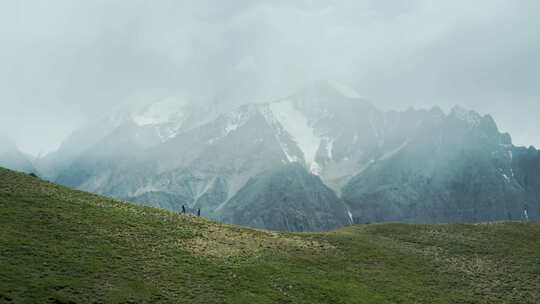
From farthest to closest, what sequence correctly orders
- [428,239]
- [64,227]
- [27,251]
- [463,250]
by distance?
1. [428,239]
2. [463,250]
3. [64,227]
4. [27,251]

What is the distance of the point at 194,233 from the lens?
71500 millimetres

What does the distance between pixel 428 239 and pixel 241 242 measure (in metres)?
36.6

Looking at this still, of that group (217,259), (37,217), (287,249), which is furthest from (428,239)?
(37,217)

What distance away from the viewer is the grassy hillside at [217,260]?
1869 inches

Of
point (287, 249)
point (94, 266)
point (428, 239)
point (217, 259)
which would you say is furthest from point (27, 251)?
point (428, 239)

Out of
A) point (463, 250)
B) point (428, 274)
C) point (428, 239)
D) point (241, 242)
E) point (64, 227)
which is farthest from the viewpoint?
point (428, 239)

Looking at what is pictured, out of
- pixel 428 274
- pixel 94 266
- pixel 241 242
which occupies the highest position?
pixel 241 242

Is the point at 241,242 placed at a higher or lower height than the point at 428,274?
higher

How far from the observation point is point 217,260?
6106 centimetres

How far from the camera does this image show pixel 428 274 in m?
66.2

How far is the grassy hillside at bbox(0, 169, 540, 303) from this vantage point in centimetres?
4747

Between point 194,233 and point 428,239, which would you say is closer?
point 194,233

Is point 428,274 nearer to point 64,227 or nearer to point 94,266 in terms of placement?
point 94,266

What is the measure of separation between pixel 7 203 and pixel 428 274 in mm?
61565
